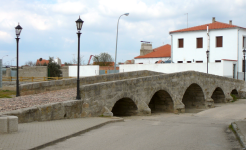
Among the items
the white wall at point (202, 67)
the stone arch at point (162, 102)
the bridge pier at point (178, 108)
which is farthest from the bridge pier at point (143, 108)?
the white wall at point (202, 67)

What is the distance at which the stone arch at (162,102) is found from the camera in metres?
21.4

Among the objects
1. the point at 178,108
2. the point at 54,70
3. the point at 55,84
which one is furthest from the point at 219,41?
the point at 55,84

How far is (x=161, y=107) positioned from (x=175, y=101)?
3.70ft

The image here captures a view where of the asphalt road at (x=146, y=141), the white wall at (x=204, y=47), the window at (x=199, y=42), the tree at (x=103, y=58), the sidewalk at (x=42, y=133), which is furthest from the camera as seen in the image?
the tree at (x=103, y=58)

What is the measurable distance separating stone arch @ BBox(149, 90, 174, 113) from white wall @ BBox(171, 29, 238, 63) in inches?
729

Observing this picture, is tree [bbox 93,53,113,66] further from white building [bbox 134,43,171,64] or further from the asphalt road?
the asphalt road

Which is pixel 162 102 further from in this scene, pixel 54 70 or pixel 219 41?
pixel 54 70

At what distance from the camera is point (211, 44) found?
3803 centimetres

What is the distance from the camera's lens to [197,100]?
86.3 feet

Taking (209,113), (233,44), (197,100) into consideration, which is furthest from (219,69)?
(209,113)

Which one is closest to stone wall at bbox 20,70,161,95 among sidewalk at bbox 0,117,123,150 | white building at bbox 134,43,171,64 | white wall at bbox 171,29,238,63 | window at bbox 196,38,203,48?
sidewalk at bbox 0,117,123,150

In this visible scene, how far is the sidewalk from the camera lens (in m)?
7.34

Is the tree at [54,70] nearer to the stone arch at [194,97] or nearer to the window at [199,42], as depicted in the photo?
the window at [199,42]

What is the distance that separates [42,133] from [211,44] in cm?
3281
